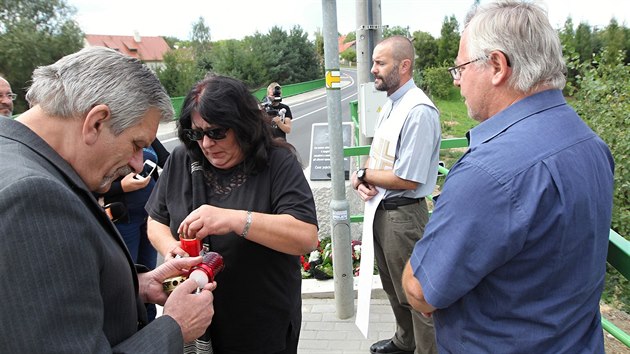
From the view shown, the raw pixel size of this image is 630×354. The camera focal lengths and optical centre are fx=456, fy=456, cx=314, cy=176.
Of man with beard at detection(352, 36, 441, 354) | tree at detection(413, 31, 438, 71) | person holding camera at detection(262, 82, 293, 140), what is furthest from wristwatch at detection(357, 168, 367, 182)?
tree at detection(413, 31, 438, 71)

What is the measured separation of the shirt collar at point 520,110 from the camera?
131cm

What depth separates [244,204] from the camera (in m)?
1.97

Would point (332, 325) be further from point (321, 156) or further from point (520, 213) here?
point (520, 213)

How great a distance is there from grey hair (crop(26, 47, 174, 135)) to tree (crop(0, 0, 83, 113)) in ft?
103

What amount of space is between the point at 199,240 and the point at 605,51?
18.6 feet

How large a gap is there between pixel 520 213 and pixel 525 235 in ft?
0.20

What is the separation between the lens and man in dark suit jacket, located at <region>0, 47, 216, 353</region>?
2.99 ft

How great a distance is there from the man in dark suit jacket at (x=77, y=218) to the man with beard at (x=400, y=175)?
5.31ft

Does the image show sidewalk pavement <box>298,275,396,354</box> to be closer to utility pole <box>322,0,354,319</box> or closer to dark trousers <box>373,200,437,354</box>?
utility pole <box>322,0,354,319</box>

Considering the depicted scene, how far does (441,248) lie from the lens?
1.29 meters

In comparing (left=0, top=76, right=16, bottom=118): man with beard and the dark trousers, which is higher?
(left=0, top=76, right=16, bottom=118): man with beard

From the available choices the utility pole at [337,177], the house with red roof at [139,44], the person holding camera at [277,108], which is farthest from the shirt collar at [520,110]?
the house with red roof at [139,44]

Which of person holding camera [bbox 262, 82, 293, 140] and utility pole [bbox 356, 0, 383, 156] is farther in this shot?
person holding camera [bbox 262, 82, 293, 140]

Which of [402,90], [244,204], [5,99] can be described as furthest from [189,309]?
[5,99]
